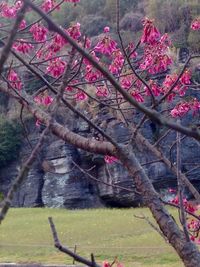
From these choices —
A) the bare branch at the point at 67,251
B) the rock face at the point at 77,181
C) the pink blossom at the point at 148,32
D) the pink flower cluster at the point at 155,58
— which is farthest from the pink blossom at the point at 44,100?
the rock face at the point at 77,181

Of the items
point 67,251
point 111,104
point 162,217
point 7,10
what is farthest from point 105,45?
point 67,251

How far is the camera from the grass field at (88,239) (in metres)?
11.5

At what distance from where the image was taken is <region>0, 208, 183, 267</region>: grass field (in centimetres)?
1150

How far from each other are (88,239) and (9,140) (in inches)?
584

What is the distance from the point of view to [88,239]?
15.1 metres

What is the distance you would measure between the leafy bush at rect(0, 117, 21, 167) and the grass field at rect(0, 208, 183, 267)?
7127 mm

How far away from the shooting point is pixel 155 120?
119 centimetres

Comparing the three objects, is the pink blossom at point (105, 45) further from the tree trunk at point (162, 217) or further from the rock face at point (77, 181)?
the rock face at point (77, 181)

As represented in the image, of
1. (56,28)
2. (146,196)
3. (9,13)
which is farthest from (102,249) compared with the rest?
(56,28)

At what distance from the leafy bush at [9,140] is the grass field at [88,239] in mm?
7127

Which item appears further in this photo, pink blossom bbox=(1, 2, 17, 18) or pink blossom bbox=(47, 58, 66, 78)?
pink blossom bbox=(1, 2, 17, 18)

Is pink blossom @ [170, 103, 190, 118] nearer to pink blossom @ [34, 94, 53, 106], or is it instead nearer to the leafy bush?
pink blossom @ [34, 94, 53, 106]

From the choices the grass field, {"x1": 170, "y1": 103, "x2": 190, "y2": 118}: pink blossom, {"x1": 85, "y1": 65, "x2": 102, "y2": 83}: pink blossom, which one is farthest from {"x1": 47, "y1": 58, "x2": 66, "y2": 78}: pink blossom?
the grass field

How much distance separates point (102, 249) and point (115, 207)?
14.4 m
